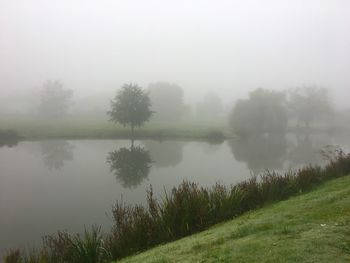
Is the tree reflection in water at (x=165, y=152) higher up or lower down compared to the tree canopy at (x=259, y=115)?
lower down

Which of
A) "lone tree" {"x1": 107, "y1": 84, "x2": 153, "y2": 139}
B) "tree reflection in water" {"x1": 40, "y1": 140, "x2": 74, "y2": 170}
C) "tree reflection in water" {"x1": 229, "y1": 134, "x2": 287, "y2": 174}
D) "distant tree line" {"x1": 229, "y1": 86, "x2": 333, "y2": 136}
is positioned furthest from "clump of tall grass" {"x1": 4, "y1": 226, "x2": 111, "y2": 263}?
"distant tree line" {"x1": 229, "y1": 86, "x2": 333, "y2": 136}

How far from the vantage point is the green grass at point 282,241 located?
6934 millimetres

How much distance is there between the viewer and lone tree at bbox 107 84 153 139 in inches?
2146

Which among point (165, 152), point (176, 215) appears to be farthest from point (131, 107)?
→ point (176, 215)

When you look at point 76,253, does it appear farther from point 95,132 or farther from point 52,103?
point 52,103

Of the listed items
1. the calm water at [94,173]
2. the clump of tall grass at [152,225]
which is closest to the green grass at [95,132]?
the calm water at [94,173]

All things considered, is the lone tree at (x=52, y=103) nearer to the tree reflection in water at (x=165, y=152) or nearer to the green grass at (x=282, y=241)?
the tree reflection in water at (x=165, y=152)

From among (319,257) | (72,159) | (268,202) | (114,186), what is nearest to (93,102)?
(72,159)

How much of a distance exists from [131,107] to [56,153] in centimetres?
1681

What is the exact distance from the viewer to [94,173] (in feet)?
96.8

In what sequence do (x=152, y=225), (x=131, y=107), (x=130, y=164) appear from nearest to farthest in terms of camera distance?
(x=152, y=225), (x=130, y=164), (x=131, y=107)

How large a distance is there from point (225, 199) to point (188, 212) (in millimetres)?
2169

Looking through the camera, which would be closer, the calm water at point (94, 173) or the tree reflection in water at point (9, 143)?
the calm water at point (94, 173)

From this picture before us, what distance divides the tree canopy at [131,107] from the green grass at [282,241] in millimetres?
44869
